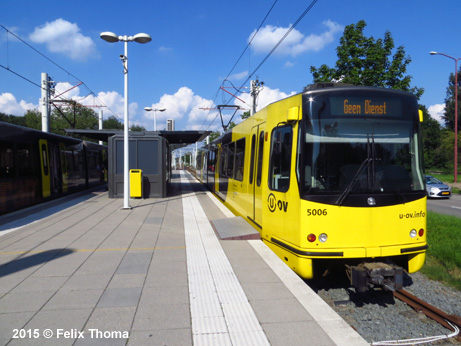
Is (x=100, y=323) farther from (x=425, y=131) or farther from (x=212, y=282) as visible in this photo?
(x=425, y=131)

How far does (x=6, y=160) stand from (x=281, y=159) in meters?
9.04

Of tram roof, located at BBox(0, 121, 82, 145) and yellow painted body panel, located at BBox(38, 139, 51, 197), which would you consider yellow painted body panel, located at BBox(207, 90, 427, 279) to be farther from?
yellow painted body panel, located at BBox(38, 139, 51, 197)

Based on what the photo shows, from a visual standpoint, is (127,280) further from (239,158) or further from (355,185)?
(239,158)

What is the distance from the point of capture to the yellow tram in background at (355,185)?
4.94m

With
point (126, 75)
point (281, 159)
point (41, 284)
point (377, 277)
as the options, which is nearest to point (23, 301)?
point (41, 284)

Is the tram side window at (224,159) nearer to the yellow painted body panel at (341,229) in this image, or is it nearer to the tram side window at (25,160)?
the tram side window at (25,160)

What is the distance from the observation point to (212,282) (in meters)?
5.08

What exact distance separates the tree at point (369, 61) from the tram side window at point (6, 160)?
1318 centimetres

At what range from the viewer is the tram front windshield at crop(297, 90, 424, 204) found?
16.6ft

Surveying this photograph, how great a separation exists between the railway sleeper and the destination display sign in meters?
2.20

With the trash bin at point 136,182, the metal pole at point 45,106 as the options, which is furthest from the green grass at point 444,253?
the metal pole at point 45,106

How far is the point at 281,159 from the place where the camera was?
5844mm

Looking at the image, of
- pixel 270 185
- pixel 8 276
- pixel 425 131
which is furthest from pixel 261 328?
pixel 425 131

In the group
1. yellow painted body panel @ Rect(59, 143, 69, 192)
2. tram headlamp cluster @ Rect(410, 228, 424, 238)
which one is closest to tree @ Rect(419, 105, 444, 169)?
yellow painted body panel @ Rect(59, 143, 69, 192)
